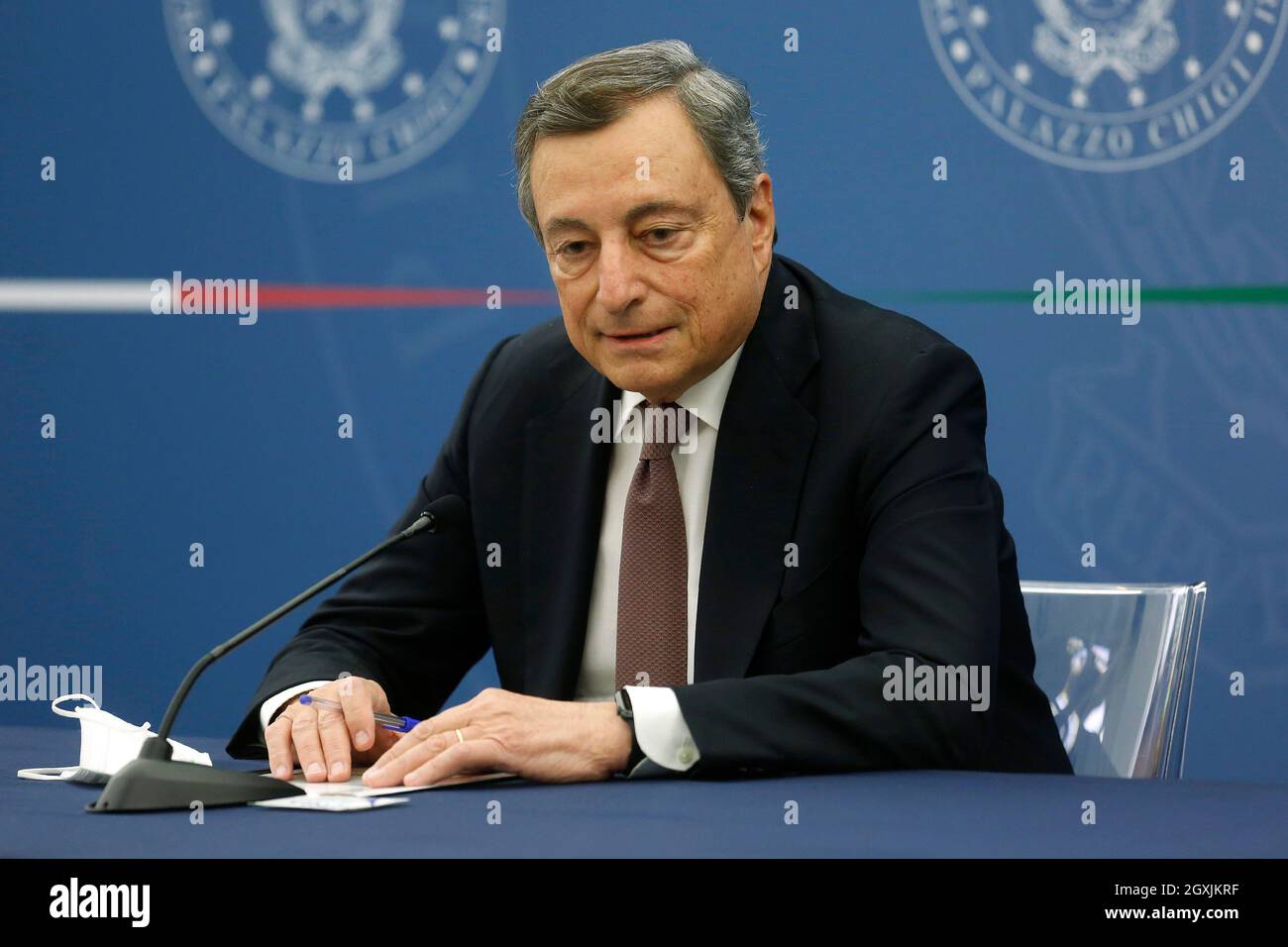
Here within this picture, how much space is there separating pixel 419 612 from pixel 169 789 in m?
0.84

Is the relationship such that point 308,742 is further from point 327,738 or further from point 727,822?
point 727,822

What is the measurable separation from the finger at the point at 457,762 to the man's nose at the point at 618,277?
674 millimetres

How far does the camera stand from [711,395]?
214cm

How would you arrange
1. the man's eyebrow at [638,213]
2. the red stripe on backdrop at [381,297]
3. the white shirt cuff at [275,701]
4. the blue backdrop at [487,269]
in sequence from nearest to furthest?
the white shirt cuff at [275,701], the man's eyebrow at [638,213], the blue backdrop at [487,269], the red stripe on backdrop at [381,297]

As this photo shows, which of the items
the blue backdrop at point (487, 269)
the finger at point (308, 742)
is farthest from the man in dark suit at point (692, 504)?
the blue backdrop at point (487, 269)

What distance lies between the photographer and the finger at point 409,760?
1.56 m

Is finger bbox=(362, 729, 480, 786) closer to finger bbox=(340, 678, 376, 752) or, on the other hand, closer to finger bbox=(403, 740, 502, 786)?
finger bbox=(403, 740, 502, 786)

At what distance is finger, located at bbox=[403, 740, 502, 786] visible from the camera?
1544mm

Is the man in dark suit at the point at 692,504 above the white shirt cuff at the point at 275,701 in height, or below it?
above

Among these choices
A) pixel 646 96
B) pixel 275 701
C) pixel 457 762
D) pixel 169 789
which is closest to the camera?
pixel 169 789

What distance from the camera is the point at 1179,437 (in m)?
3.18

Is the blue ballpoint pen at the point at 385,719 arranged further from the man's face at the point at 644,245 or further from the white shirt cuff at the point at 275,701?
the man's face at the point at 644,245

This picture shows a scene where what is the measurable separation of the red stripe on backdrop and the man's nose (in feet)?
4.89

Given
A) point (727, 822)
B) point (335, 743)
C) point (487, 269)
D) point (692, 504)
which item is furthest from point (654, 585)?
point (487, 269)
